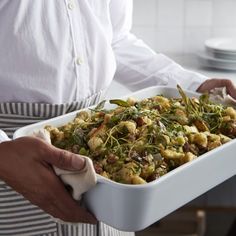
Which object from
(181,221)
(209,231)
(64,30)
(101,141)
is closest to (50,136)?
(101,141)

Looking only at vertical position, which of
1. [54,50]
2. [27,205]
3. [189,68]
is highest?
[54,50]

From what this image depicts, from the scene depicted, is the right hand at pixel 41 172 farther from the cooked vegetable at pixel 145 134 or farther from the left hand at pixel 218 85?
the left hand at pixel 218 85

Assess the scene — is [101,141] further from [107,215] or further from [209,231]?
[209,231]

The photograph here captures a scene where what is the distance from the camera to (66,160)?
73cm

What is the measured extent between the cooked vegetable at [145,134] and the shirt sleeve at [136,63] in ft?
0.64

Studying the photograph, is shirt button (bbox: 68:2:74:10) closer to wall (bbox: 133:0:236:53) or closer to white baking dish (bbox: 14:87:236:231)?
white baking dish (bbox: 14:87:236:231)

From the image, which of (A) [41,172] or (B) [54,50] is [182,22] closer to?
(B) [54,50]

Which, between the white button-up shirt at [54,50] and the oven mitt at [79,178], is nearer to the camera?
the oven mitt at [79,178]

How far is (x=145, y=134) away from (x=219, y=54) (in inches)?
44.1

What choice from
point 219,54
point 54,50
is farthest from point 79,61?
point 219,54

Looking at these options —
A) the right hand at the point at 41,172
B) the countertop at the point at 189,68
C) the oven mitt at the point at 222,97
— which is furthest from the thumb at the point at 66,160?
the countertop at the point at 189,68

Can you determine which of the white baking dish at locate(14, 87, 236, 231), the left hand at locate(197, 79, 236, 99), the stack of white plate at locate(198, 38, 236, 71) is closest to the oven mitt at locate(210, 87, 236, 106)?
the left hand at locate(197, 79, 236, 99)

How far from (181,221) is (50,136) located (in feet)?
3.89

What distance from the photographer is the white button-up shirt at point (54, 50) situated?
36.8 inches
